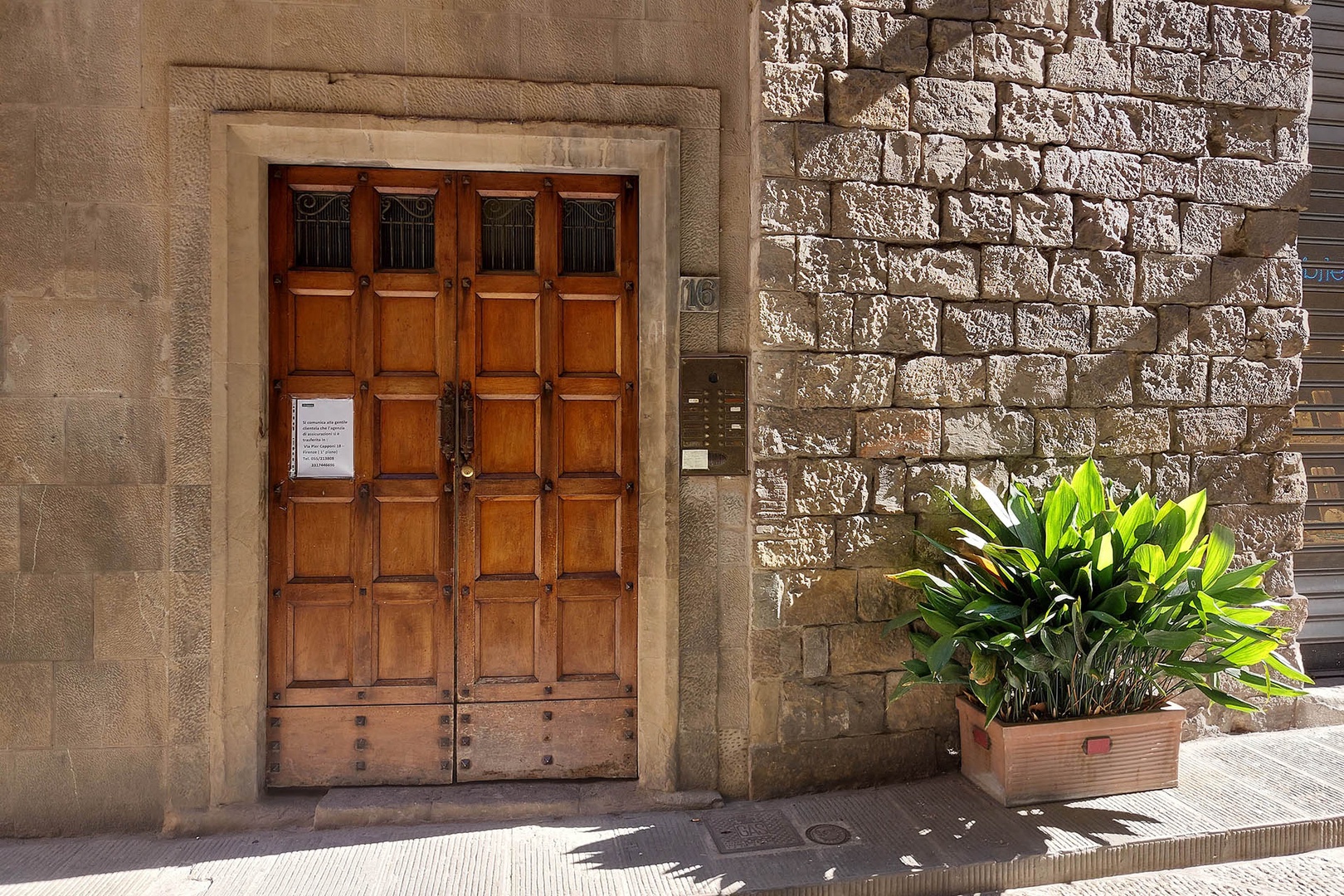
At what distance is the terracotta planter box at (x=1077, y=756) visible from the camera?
3232 mm

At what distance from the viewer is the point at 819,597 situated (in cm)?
354

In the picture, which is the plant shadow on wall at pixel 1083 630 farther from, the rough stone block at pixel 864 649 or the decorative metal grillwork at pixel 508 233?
the decorative metal grillwork at pixel 508 233

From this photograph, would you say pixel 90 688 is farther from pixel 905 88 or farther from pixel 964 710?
pixel 905 88

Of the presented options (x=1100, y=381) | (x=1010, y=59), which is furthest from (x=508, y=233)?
(x=1100, y=381)

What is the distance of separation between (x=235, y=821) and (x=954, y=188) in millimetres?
3967

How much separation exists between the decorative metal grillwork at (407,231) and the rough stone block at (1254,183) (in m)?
3.56

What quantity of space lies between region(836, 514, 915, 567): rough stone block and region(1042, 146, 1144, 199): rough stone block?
167cm

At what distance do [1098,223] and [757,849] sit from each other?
10.1 ft

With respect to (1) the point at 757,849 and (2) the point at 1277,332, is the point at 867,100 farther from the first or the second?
(1) the point at 757,849

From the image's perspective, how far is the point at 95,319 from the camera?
3260mm

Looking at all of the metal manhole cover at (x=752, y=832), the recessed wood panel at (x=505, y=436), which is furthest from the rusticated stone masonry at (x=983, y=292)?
the recessed wood panel at (x=505, y=436)

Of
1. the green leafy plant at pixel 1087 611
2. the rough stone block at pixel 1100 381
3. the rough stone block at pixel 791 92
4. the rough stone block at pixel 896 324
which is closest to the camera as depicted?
the green leafy plant at pixel 1087 611

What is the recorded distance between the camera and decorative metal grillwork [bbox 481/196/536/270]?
3.58 metres

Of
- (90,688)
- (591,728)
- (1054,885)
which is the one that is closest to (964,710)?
(1054,885)
